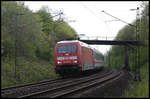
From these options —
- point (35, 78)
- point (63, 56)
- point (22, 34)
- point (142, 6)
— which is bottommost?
point (35, 78)

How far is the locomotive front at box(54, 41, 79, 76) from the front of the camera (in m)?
22.6

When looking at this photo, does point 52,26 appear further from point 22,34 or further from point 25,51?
point 25,51

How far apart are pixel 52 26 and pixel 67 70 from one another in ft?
17.2

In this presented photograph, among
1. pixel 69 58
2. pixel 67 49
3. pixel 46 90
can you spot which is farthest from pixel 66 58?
pixel 46 90

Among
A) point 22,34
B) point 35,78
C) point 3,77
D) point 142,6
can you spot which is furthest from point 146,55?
point 3,77

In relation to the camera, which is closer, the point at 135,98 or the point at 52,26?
the point at 135,98

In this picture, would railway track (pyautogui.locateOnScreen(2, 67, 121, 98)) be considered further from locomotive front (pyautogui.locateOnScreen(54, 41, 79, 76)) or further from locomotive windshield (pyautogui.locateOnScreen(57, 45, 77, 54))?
locomotive windshield (pyautogui.locateOnScreen(57, 45, 77, 54))

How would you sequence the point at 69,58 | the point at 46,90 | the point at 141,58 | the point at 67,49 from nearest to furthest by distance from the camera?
1. the point at 46,90
2. the point at 69,58
3. the point at 67,49
4. the point at 141,58

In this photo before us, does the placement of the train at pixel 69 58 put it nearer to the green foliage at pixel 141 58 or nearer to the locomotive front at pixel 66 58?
the locomotive front at pixel 66 58

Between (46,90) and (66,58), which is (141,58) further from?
(46,90)

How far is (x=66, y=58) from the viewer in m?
22.8

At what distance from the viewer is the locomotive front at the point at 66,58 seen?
74.1 feet

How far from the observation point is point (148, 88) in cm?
1136

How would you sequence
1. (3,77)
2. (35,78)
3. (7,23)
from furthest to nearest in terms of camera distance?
1. (7,23)
2. (35,78)
3. (3,77)
